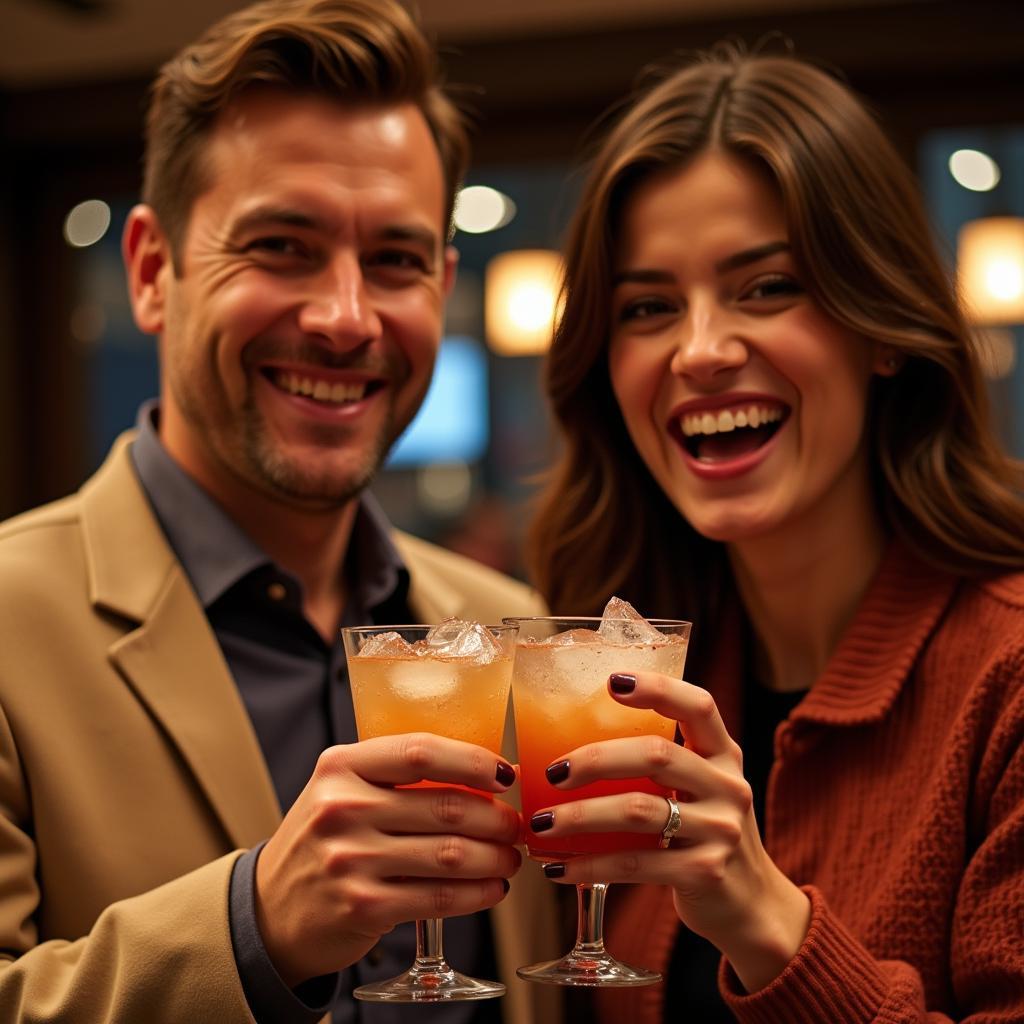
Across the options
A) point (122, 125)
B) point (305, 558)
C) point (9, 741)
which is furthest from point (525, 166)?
point (9, 741)

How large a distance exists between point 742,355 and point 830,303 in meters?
0.17

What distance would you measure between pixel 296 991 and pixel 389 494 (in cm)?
520

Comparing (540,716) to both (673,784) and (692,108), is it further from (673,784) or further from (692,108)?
(692,108)

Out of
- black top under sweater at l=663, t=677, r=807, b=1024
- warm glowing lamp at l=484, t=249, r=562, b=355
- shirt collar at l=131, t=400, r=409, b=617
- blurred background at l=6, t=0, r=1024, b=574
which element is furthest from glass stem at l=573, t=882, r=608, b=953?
warm glowing lamp at l=484, t=249, r=562, b=355

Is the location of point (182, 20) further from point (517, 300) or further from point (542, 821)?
point (542, 821)

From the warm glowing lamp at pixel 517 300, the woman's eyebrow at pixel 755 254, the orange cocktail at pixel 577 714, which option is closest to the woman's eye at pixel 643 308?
the woman's eyebrow at pixel 755 254

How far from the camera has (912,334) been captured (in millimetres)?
2262

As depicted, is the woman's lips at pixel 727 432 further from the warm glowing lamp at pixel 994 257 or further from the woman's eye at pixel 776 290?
the warm glowing lamp at pixel 994 257

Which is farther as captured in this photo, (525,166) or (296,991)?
(525,166)

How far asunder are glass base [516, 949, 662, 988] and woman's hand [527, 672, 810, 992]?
0.34 ft

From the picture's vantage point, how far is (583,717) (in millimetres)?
1720

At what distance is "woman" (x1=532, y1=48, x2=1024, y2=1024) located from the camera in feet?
6.61

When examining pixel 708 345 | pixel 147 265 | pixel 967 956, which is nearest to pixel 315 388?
pixel 147 265

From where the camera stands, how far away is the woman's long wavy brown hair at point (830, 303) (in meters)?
2.23
